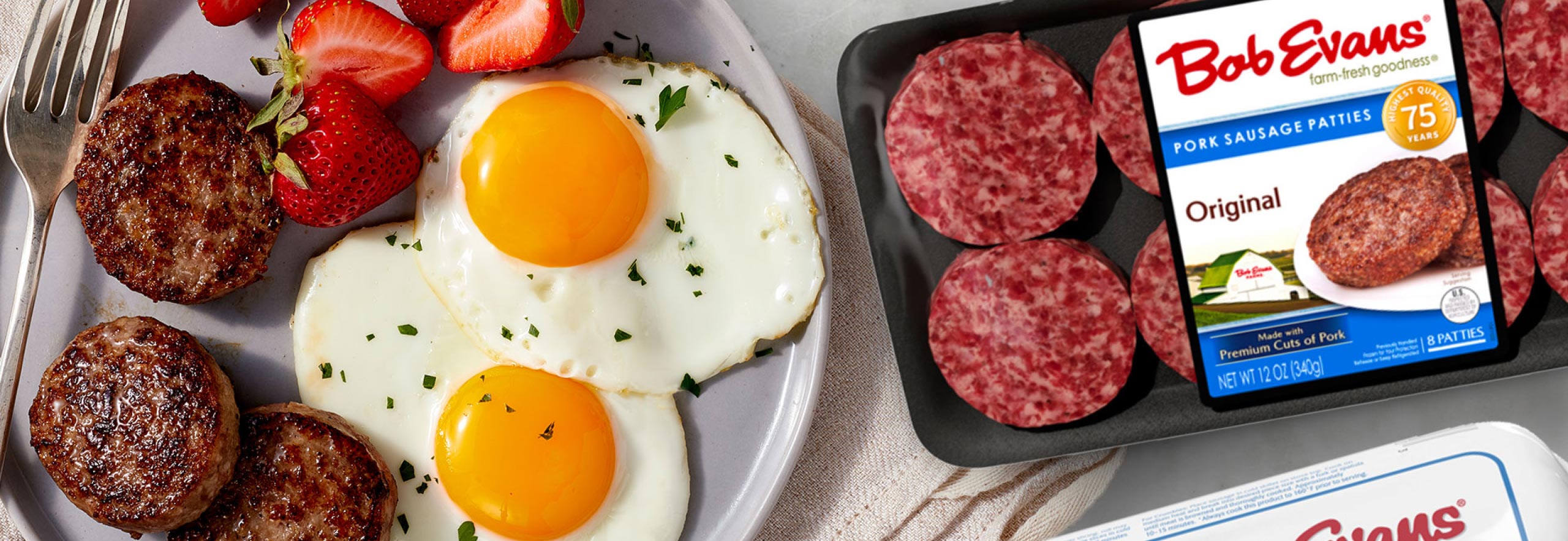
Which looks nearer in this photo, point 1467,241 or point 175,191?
point 175,191

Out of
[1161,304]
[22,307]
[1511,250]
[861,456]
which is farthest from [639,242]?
[1511,250]

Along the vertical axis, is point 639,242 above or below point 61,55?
below

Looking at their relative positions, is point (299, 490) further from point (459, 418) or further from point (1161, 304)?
point (1161, 304)

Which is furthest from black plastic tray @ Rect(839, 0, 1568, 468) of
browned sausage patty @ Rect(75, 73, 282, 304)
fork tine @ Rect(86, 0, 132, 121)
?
fork tine @ Rect(86, 0, 132, 121)

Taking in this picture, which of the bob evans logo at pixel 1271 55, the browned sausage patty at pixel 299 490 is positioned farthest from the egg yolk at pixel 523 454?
the bob evans logo at pixel 1271 55

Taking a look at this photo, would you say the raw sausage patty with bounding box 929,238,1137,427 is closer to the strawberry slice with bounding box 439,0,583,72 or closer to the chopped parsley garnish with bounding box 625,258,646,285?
the chopped parsley garnish with bounding box 625,258,646,285

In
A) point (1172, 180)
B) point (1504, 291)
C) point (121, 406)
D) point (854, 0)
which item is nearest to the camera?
point (121, 406)

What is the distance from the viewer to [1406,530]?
1702 mm

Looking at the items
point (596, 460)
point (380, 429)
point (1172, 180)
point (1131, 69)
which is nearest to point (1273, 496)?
point (1172, 180)

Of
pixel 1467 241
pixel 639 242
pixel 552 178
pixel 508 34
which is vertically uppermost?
pixel 508 34

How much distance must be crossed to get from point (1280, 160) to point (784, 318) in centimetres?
104

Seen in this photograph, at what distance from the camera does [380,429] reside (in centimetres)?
178

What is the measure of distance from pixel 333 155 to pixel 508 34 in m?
0.39

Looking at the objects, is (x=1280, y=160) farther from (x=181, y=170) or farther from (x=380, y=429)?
(x=181, y=170)
